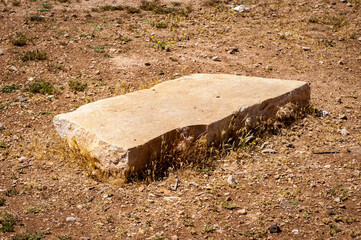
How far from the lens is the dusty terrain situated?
154 inches

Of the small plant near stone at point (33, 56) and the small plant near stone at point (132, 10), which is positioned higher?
the small plant near stone at point (132, 10)

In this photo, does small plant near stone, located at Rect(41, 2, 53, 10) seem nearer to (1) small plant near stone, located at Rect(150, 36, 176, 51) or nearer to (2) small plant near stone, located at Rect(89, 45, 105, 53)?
(2) small plant near stone, located at Rect(89, 45, 105, 53)

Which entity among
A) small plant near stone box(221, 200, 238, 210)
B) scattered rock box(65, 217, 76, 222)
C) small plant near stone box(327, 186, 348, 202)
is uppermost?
small plant near stone box(327, 186, 348, 202)

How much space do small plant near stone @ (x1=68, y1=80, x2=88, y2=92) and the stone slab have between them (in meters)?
1.51

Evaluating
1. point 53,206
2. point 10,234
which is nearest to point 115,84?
point 53,206

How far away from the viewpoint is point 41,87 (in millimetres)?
6648

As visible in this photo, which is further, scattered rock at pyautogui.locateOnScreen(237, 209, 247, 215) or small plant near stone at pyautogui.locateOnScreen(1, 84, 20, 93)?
small plant near stone at pyautogui.locateOnScreen(1, 84, 20, 93)

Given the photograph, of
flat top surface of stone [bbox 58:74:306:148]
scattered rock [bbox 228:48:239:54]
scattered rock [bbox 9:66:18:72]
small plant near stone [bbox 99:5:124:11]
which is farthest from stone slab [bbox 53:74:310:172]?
small plant near stone [bbox 99:5:124:11]

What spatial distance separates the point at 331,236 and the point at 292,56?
5.50m

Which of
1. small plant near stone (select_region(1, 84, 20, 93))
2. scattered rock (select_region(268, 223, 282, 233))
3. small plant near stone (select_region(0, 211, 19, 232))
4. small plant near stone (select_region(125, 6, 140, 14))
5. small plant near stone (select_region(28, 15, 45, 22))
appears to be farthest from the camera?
small plant near stone (select_region(125, 6, 140, 14))

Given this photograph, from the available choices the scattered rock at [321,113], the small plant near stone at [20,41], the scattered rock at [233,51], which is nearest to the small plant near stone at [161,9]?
the scattered rock at [233,51]

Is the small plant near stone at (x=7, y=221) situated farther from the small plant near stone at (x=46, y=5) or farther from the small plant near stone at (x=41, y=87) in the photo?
the small plant near stone at (x=46, y=5)

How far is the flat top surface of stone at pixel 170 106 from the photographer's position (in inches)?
180

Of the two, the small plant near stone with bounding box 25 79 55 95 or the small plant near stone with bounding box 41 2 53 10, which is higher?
the small plant near stone with bounding box 41 2 53 10
